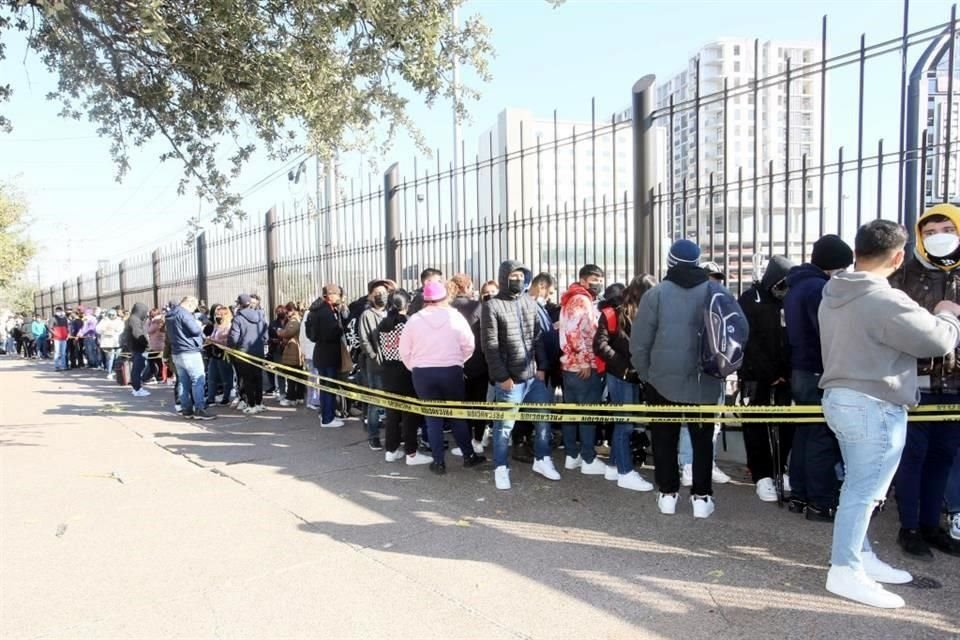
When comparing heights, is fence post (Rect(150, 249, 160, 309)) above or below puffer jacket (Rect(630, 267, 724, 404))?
above

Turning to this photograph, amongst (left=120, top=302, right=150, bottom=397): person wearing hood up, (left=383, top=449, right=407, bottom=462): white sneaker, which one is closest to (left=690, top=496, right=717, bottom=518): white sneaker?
(left=383, top=449, right=407, bottom=462): white sneaker

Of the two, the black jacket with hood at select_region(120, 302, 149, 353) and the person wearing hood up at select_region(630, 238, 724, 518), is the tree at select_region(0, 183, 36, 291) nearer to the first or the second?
the black jacket with hood at select_region(120, 302, 149, 353)

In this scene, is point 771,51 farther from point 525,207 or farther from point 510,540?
point 510,540

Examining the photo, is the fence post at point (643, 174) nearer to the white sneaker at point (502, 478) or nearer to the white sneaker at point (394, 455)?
the white sneaker at point (502, 478)

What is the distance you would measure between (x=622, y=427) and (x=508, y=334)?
1.19m

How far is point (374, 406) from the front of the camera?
7.41 metres

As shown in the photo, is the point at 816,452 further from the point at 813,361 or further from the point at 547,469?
the point at 547,469

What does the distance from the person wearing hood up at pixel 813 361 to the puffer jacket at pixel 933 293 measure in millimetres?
452

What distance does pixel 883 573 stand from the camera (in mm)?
3637

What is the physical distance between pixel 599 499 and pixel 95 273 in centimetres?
2727

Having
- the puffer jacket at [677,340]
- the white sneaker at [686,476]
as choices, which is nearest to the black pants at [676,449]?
the puffer jacket at [677,340]

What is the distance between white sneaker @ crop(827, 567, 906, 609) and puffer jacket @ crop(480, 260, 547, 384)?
9.35 ft

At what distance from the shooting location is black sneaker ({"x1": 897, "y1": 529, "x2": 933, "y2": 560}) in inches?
157

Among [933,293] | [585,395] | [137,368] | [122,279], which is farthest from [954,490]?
[122,279]
